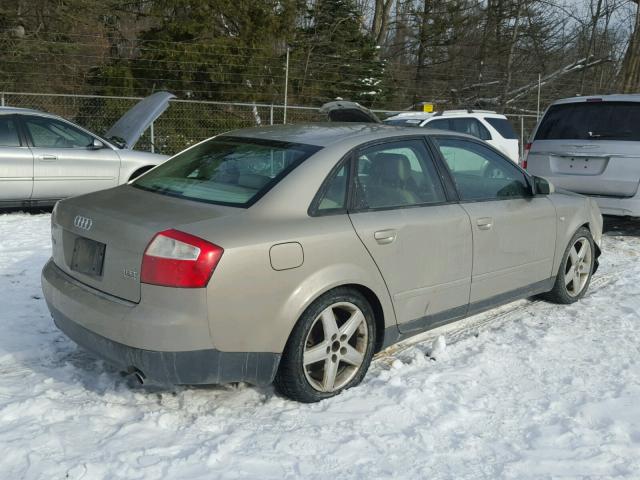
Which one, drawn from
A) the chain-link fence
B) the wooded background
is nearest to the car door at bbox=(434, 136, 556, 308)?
the chain-link fence

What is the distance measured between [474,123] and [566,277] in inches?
265

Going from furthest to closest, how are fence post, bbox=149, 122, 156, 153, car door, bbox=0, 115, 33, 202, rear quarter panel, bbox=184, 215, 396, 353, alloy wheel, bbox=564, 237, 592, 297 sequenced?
fence post, bbox=149, 122, 156, 153 < car door, bbox=0, 115, 33, 202 < alloy wheel, bbox=564, 237, 592, 297 < rear quarter panel, bbox=184, 215, 396, 353

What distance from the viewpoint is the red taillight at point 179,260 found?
3217 millimetres

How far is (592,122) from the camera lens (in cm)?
818

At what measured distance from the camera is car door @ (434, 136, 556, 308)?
457 centimetres

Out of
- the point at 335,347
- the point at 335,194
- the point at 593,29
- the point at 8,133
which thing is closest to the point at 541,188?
the point at 335,194

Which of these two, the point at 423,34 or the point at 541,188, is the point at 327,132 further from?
the point at 423,34

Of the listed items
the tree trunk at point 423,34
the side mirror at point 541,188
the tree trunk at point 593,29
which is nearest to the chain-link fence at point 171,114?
the side mirror at point 541,188

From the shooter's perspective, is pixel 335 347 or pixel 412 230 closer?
pixel 335 347

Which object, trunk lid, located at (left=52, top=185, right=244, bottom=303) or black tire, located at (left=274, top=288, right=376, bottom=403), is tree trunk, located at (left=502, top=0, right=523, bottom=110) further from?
trunk lid, located at (left=52, top=185, right=244, bottom=303)

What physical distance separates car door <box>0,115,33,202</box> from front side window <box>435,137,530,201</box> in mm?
6014

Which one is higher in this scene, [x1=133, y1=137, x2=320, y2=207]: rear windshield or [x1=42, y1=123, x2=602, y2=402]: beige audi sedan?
[x1=133, y1=137, x2=320, y2=207]: rear windshield

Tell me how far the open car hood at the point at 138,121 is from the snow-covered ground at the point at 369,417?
16.8 feet

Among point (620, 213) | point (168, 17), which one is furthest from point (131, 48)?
point (620, 213)
